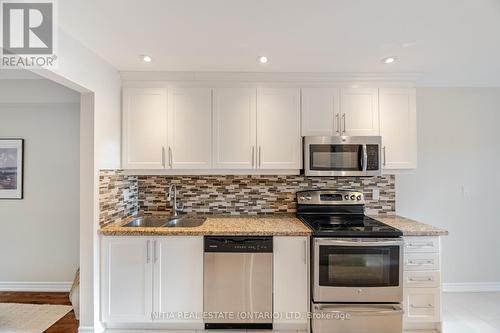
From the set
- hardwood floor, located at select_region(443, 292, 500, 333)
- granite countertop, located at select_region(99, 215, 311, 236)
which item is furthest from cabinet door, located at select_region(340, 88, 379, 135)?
hardwood floor, located at select_region(443, 292, 500, 333)

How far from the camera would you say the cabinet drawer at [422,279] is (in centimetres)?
232

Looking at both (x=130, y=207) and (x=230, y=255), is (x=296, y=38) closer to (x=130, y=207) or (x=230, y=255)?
(x=230, y=255)

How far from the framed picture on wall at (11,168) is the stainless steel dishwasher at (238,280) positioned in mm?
2458

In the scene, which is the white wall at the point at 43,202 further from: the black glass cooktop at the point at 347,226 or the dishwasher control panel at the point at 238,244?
the black glass cooktop at the point at 347,226

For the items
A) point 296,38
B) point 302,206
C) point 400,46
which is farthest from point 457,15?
point 302,206

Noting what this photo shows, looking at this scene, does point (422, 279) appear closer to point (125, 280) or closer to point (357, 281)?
point (357, 281)

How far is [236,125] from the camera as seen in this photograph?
271cm

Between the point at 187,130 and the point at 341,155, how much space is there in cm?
161

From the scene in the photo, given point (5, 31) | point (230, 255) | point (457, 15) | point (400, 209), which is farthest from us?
point (400, 209)

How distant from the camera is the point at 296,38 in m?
1.96

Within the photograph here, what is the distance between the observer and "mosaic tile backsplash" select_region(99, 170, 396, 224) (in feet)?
9.93

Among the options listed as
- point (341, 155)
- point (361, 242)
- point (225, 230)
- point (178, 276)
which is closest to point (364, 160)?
point (341, 155)

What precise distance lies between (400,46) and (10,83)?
394 cm

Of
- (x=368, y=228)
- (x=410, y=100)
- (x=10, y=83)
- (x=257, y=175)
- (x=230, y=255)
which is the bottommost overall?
(x=230, y=255)
